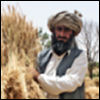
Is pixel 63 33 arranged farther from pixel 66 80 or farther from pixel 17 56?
pixel 17 56

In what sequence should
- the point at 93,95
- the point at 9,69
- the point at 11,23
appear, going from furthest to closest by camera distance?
the point at 93,95 → the point at 11,23 → the point at 9,69

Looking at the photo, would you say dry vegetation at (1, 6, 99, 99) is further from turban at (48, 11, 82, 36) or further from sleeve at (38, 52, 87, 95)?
turban at (48, 11, 82, 36)

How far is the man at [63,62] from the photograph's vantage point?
1383 millimetres

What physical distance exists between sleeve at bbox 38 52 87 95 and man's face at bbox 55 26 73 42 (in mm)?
155

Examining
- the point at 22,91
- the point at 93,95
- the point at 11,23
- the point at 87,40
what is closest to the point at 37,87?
the point at 22,91

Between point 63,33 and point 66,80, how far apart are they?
0.95 ft

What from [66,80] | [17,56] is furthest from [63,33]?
[17,56]

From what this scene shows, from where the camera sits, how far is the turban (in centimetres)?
150

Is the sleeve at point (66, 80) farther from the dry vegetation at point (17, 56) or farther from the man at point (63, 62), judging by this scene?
the dry vegetation at point (17, 56)

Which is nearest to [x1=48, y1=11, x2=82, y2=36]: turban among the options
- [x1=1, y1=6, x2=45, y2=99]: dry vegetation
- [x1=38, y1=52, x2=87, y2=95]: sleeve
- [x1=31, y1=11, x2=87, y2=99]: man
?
[x1=31, y1=11, x2=87, y2=99]: man

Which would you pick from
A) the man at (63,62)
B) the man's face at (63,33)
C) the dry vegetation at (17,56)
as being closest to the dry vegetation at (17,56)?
the dry vegetation at (17,56)

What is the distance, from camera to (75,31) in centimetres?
156

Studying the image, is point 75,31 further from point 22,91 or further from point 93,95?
point 93,95

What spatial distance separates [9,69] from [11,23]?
62cm
